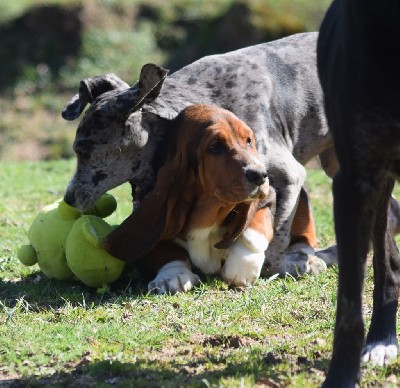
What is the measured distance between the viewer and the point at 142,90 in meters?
5.59

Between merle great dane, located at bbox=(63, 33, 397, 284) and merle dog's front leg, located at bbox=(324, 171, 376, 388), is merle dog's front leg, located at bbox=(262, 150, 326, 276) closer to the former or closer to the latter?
merle great dane, located at bbox=(63, 33, 397, 284)

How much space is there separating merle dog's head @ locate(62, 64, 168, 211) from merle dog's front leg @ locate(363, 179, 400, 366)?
5.98 ft

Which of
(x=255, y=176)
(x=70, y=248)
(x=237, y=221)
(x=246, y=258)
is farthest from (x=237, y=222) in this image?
(x=70, y=248)

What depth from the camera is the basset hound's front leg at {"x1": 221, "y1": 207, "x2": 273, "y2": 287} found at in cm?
543

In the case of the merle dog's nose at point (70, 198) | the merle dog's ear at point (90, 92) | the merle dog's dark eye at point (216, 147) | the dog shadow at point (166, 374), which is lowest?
the dog shadow at point (166, 374)

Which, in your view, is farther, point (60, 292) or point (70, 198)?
point (70, 198)

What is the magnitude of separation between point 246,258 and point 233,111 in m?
1.07

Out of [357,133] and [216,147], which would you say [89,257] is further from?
[357,133]

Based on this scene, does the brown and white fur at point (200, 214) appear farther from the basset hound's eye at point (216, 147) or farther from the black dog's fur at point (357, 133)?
the black dog's fur at point (357, 133)

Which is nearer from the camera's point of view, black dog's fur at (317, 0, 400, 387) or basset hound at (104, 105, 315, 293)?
black dog's fur at (317, 0, 400, 387)

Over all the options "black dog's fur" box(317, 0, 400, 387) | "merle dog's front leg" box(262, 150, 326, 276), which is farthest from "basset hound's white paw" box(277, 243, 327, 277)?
"black dog's fur" box(317, 0, 400, 387)

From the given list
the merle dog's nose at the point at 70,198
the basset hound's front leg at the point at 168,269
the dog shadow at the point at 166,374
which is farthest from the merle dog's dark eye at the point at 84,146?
the dog shadow at the point at 166,374

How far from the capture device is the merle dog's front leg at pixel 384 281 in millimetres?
4223

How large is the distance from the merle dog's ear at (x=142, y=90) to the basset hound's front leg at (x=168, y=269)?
0.84 metres
